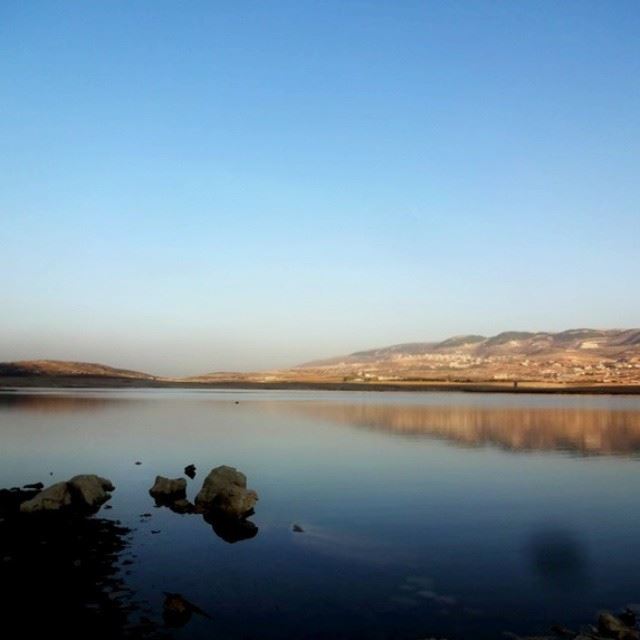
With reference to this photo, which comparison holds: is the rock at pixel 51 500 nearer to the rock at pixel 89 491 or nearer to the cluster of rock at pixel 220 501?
the rock at pixel 89 491

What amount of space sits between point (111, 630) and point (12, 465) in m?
28.1

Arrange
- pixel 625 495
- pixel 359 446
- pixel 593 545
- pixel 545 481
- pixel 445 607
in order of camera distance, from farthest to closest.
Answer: pixel 359 446
pixel 545 481
pixel 625 495
pixel 593 545
pixel 445 607

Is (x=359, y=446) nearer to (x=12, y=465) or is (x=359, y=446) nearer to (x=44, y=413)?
(x=12, y=465)

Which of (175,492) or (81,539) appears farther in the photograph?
(175,492)

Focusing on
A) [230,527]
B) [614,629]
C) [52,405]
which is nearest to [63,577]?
[230,527]

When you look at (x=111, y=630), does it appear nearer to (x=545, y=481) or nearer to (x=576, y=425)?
(x=545, y=481)

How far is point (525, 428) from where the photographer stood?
7050cm

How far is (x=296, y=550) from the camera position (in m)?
20.3

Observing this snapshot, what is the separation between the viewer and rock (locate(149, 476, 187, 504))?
92.3 feet

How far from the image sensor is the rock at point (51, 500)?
24.1 metres

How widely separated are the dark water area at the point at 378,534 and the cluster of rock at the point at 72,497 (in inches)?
35.1

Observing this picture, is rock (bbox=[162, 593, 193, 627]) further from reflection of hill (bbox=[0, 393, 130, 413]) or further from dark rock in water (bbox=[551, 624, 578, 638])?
reflection of hill (bbox=[0, 393, 130, 413])

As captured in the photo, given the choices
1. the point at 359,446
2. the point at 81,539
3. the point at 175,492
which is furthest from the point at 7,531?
the point at 359,446

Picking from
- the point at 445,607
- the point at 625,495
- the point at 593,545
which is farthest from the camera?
the point at 625,495
